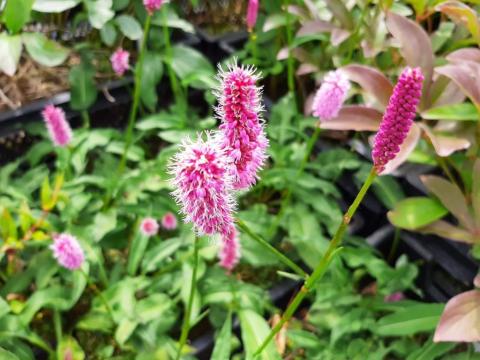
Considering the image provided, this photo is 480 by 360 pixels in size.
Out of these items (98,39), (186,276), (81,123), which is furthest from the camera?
(98,39)

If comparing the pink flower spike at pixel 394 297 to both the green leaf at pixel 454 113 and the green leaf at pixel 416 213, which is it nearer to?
the green leaf at pixel 416 213

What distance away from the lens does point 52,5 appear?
139cm

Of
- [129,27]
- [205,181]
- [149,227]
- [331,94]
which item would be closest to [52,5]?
[129,27]

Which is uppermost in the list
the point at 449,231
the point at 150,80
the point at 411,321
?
the point at 150,80

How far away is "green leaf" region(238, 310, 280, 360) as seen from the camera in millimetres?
1012

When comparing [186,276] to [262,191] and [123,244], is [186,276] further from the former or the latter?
[262,191]

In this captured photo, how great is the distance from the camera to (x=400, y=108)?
1.77ft

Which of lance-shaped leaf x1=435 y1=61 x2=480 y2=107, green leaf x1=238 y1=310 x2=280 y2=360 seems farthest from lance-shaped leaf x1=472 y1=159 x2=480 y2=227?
green leaf x1=238 y1=310 x2=280 y2=360

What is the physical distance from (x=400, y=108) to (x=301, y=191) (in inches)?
36.4

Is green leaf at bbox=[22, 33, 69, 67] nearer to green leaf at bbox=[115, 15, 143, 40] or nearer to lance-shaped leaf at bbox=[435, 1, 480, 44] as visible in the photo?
green leaf at bbox=[115, 15, 143, 40]

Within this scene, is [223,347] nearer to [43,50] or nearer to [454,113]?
[454,113]

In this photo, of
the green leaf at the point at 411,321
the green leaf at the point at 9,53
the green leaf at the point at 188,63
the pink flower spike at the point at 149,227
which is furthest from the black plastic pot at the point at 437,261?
the green leaf at the point at 9,53

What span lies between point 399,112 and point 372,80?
2.48 ft

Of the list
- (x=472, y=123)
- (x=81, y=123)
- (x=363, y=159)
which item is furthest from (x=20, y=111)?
(x=472, y=123)
